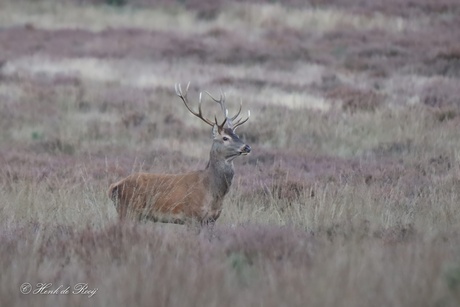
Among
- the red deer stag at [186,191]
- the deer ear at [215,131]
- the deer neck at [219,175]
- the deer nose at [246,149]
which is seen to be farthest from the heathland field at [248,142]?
the deer ear at [215,131]

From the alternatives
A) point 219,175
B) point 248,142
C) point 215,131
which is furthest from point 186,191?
point 248,142

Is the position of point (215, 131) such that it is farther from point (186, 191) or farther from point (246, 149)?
point (186, 191)

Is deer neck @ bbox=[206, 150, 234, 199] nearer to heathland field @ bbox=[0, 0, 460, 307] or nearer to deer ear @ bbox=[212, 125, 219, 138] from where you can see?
deer ear @ bbox=[212, 125, 219, 138]

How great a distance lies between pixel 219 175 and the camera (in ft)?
28.1

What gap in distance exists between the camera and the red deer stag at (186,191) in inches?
329

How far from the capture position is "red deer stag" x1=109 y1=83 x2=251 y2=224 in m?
8.36

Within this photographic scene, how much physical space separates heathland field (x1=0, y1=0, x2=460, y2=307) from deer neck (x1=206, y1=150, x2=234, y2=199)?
400mm

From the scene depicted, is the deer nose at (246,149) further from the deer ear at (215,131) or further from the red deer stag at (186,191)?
the deer ear at (215,131)

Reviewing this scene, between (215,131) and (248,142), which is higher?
(215,131)

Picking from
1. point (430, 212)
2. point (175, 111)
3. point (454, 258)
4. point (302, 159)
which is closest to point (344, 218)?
point (430, 212)

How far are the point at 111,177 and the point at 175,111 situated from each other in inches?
232

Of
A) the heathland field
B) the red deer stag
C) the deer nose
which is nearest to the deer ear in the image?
the red deer stag

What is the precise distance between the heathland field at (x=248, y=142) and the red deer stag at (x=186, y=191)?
22 centimetres

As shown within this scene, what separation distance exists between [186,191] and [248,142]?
6.99 meters
